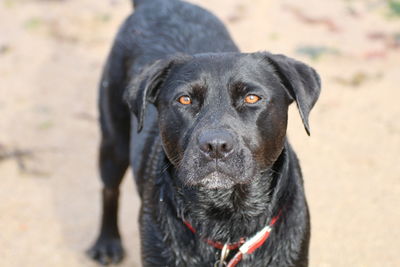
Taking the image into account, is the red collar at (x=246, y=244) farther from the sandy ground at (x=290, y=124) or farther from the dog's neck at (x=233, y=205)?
the sandy ground at (x=290, y=124)

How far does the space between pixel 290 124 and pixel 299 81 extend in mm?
3311

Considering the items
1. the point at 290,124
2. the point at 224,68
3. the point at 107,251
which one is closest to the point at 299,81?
the point at 224,68

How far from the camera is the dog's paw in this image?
5266 millimetres

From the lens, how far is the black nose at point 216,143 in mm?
3252

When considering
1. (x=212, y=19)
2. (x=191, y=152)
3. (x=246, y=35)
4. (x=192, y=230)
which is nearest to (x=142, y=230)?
(x=192, y=230)

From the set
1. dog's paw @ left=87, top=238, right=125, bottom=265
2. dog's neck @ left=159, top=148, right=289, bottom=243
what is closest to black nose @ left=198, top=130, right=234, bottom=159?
dog's neck @ left=159, top=148, right=289, bottom=243

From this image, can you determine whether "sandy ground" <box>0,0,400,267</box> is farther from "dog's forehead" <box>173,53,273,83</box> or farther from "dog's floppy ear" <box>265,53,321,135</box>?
"dog's forehead" <box>173,53,273,83</box>

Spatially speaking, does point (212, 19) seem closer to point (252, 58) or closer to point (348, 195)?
point (252, 58)

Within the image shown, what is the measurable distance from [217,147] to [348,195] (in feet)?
8.91

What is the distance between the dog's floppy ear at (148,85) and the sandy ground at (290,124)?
184 cm

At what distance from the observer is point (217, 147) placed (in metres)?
3.27

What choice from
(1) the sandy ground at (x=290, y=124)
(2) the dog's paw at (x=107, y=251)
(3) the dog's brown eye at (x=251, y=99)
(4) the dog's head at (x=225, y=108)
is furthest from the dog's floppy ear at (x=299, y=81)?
(2) the dog's paw at (x=107, y=251)

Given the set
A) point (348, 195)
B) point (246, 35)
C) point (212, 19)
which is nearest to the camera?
point (212, 19)

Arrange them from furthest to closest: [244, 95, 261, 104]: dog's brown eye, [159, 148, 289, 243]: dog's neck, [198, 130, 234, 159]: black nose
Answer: [159, 148, 289, 243]: dog's neck
[244, 95, 261, 104]: dog's brown eye
[198, 130, 234, 159]: black nose
